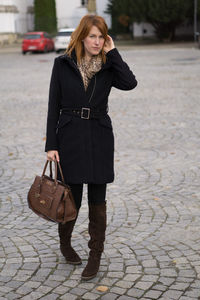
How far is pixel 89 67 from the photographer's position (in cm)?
367

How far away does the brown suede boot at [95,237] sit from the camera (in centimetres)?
389

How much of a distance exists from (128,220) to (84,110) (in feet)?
5.84

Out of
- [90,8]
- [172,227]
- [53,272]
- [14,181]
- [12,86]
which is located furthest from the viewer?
[90,8]

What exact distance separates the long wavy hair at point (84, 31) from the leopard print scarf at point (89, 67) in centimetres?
4

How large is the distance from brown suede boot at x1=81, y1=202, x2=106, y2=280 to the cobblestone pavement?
0.08 metres

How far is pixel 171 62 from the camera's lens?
22906 millimetres

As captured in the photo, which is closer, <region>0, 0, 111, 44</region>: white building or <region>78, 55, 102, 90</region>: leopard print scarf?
<region>78, 55, 102, 90</region>: leopard print scarf

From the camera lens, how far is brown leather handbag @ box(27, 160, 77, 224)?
144 inches

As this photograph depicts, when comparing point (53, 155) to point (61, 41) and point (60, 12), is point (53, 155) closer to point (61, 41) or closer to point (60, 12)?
point (61, 41)

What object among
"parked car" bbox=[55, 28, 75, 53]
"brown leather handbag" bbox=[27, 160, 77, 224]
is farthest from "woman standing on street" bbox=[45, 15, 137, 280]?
"parked car" bbox=[55, 28, 75, 53]

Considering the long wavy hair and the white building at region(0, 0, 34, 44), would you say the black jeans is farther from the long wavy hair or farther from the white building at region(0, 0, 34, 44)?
the white building at region(0, 0, 34, 44)

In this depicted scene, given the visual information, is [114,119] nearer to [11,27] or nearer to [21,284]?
[21,284]

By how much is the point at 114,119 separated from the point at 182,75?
7983 mm

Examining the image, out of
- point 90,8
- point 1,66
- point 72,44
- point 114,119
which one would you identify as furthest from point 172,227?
point 90,8
